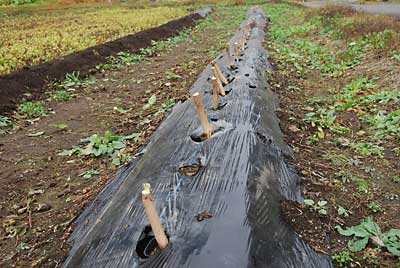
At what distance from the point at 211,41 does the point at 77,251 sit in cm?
1017

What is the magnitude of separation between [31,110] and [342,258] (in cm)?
519

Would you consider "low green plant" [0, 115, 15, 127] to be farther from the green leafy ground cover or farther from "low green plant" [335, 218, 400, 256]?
"low green plant" [335, 218, 400, 256]

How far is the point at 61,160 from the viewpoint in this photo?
13.7 feet

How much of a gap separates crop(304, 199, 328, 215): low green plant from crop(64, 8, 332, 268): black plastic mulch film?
8 cm

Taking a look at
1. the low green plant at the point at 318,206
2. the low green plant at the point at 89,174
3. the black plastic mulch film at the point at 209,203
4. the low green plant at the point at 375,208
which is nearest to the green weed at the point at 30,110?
the low green plant at the point at 89,174

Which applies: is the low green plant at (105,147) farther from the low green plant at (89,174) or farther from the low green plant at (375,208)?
the low green plant at (375,208)

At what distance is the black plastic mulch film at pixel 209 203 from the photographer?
1.94 m

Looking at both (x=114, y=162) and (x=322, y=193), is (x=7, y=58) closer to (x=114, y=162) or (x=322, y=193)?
(x=114, y=162)

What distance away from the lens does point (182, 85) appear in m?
6.51

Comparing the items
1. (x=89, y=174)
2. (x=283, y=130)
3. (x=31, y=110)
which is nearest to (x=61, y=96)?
(x=31, y=110)

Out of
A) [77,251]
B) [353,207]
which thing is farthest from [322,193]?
[77,251]

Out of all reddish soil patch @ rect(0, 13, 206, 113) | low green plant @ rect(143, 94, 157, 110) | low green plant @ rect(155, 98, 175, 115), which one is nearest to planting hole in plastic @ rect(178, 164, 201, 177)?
low green plant @ rect(155, 98, 175, 115)

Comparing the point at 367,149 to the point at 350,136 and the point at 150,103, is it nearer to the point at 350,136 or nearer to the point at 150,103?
the point at 350,136

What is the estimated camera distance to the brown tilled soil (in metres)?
2.90
